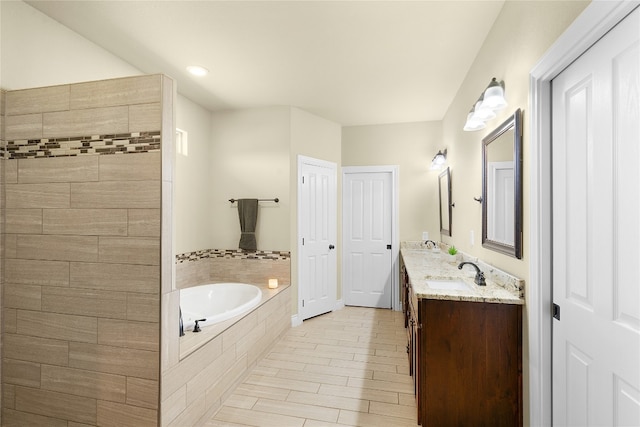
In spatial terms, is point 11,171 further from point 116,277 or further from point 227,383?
point 227,383

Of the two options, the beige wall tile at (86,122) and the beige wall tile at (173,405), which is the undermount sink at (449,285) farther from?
the beige wall tile at (86,122)

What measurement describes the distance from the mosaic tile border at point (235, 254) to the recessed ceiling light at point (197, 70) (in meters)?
1.91

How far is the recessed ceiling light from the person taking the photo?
2824mm

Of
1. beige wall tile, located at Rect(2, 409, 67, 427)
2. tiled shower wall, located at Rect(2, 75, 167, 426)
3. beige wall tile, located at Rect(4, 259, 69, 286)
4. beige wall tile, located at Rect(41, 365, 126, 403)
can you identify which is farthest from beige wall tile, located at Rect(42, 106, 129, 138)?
beige wall tile, located at Rect(2, 409, 67, 427)

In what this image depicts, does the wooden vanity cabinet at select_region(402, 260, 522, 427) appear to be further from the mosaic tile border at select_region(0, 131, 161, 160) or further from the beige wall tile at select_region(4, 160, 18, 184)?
the beige wall tile at select_region(4, 160, 18, 184)

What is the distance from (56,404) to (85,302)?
0.63 meters

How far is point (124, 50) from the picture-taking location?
2553 mm

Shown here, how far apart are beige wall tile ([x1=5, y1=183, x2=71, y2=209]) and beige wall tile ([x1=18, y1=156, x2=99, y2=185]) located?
0.03m

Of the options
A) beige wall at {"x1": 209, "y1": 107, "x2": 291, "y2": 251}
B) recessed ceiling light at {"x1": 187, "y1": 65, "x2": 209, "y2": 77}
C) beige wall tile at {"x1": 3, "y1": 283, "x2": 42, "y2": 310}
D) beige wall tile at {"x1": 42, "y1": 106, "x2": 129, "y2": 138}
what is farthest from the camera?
beige wall at {"x1": 209, "y1": 107, "x2": 291, "y2": 251}

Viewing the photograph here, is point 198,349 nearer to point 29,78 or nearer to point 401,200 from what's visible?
point 29,78

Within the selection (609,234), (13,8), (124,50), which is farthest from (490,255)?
(13,8)

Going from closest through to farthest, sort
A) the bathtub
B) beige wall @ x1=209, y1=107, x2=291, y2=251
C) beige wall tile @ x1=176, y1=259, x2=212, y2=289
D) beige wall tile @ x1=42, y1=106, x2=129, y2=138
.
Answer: beige wall tile @ x1=42, y1=106, x2=129, y2=138
the bathtub
beige wall tile @ x1=176, y1=259, x2=212, y2=289
beige wall @ x1=209, y1=107, x2=291, y2=251

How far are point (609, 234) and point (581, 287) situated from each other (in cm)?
29

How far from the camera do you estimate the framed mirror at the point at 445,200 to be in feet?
12.1
